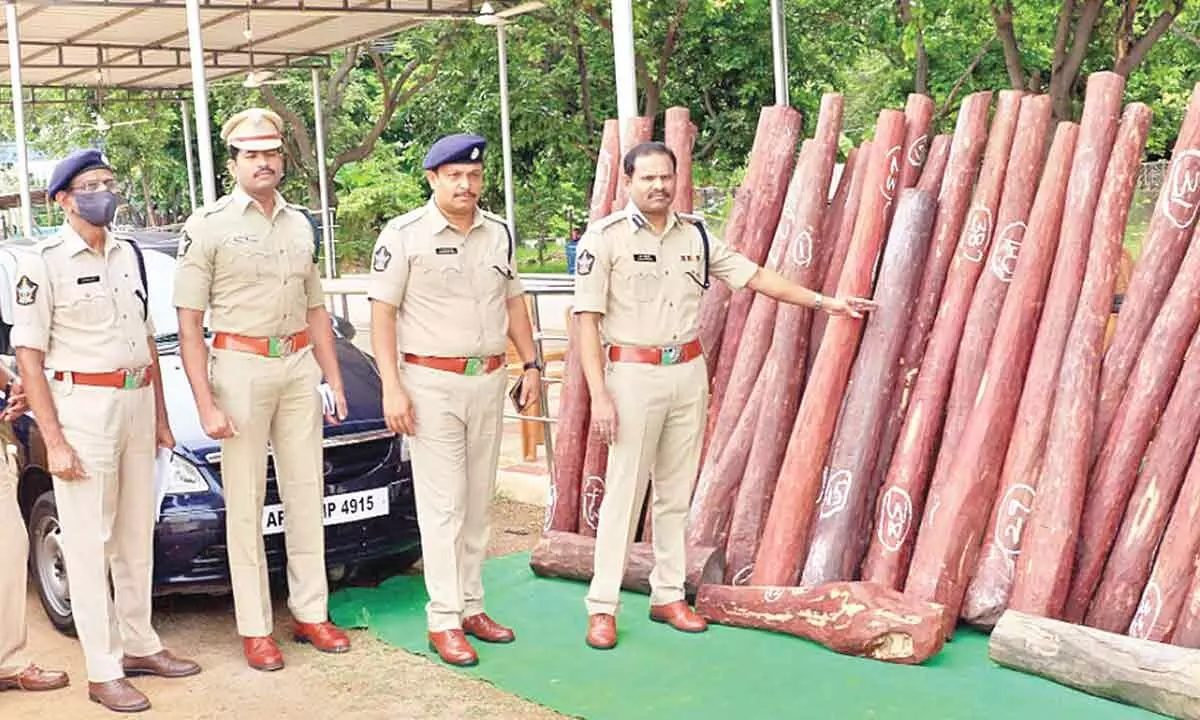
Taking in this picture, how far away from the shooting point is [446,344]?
17.0 feet

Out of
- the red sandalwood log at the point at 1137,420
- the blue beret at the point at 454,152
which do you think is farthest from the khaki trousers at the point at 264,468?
the red sandalwood log at the point at 1137,420

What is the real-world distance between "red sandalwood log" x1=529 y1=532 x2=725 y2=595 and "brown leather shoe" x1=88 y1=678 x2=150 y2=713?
1.93m

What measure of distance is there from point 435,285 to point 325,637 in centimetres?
150

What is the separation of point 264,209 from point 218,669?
1.77 m

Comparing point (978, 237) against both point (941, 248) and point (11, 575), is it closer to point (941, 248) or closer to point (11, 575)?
point (941, 248)

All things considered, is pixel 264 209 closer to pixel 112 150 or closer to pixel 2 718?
pixel 2 718

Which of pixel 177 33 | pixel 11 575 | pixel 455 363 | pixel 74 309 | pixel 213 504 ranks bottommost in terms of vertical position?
pixel 11 575

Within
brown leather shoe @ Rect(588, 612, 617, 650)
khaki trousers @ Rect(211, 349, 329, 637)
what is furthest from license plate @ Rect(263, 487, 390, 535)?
brown leather shoe @ Rect(588, 612, 617, 650)

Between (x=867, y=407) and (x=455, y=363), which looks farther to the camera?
(x=867, y=407)

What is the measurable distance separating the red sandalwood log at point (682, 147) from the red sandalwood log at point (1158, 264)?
6.66 ft

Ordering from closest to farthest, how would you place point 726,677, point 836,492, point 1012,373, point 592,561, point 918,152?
point 726,677, point 1012,373, point 836,492, point 918,152, point 592,561

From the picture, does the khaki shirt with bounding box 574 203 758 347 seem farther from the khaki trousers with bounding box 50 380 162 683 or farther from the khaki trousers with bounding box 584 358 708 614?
the khaki trousers with bounding box 50 380 162 683

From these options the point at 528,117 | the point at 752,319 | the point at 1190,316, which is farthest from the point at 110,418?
the point at 528,117

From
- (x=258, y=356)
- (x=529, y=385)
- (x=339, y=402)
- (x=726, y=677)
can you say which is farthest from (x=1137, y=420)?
(x=258, y=356)
